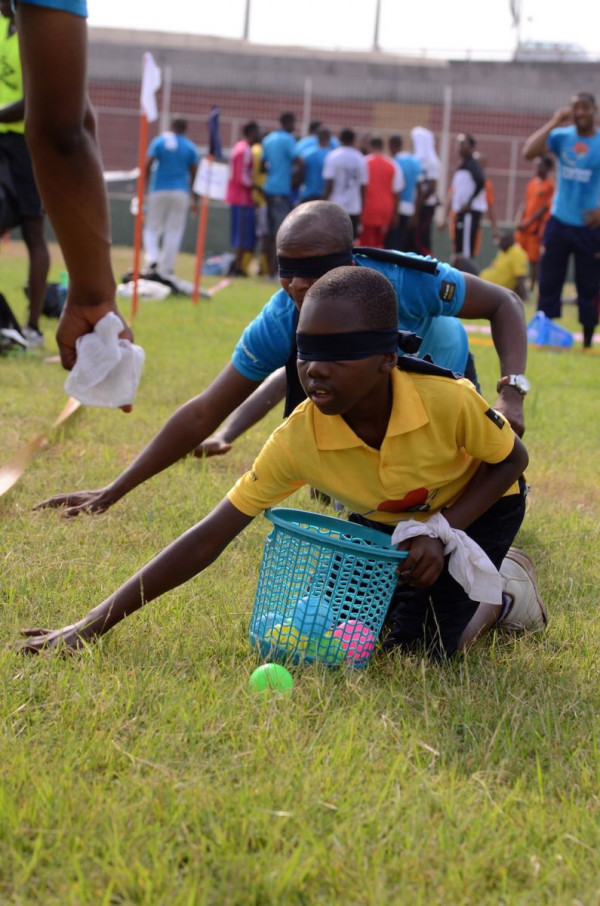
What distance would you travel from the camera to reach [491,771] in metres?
2.56

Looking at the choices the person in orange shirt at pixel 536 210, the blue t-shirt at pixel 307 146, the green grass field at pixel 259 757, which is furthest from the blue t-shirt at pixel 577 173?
the person in orange shirt at pixel 536 210

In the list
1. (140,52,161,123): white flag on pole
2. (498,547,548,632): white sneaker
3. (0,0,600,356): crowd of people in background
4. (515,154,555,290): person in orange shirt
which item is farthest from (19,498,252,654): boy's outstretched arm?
(515,154,555,290): person in orange shirt

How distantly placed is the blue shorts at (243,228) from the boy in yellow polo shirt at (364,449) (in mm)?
16266

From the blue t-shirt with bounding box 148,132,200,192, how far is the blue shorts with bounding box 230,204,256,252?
125 inches

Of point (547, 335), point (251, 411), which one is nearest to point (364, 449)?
point (251, 411)

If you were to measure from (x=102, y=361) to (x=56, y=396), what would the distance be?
4.14m

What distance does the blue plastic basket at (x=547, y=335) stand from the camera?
11758mm

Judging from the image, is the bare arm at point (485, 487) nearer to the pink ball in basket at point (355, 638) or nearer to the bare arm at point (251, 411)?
the pink ball in basket at point (355, 638)

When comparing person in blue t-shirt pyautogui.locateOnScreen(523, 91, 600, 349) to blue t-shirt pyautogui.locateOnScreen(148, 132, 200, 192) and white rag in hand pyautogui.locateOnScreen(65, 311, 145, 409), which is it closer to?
blue t-shirt pyautogui.locateOnScreen(148, 132, 200, 192)

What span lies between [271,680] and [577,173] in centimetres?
905

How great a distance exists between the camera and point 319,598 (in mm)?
3176

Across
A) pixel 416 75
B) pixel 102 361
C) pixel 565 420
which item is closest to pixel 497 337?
pixel 102 361

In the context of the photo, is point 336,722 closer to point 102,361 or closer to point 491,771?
point 491,771

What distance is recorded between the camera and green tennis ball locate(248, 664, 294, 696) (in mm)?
2918
